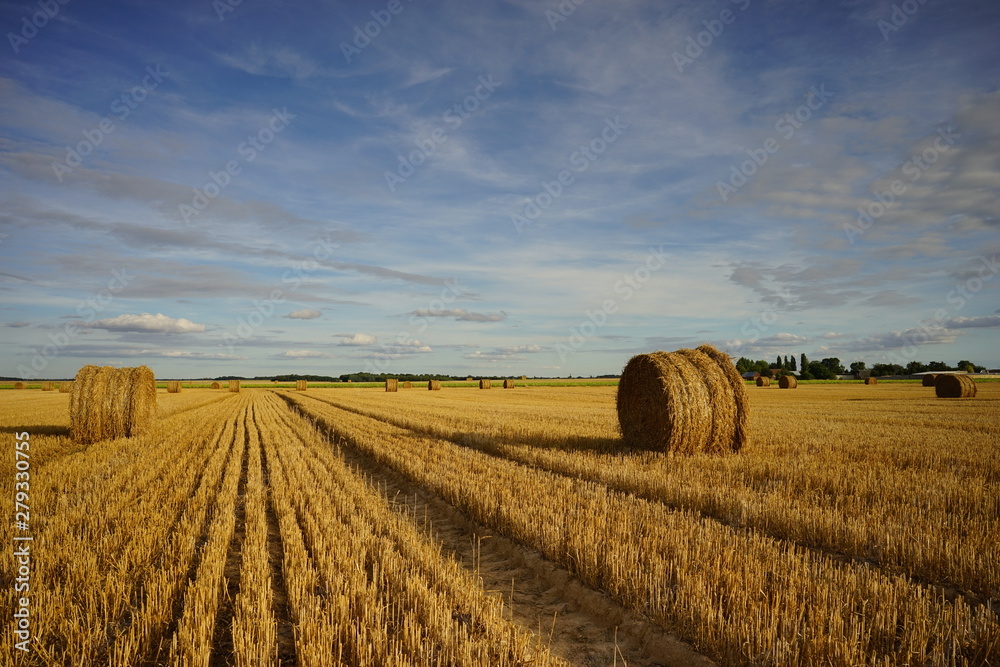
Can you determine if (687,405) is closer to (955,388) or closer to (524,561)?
(524,561)

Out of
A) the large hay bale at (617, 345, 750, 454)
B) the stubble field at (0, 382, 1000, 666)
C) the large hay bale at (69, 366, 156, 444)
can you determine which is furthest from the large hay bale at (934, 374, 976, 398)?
the large hay bale at (69, 366, 156, 444)

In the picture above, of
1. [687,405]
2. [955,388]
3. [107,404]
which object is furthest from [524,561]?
[955,388]

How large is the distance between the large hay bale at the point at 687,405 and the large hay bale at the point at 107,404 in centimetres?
1301

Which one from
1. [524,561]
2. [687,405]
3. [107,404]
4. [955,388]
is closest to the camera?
[524,561]

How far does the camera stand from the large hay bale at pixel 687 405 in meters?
11.1

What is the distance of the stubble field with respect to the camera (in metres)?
3.72

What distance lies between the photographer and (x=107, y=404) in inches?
576

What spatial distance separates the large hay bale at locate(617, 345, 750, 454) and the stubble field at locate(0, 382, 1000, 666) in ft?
2.06

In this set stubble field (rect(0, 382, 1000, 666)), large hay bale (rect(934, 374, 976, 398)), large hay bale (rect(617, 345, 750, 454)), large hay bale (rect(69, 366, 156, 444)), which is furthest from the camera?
large hay bale (rect(934, 374, 976, 398))

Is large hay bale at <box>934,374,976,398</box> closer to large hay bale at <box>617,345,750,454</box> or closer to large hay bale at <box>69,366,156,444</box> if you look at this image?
large hay bale at <box>617,345,750,454</box>

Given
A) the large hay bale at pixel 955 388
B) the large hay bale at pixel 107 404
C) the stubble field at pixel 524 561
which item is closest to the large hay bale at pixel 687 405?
the stubble field at pixel 524 561

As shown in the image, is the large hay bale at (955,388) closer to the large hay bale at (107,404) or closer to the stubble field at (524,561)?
the stubble field at (524,561)

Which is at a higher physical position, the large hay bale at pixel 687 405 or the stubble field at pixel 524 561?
the large hay bale at pixel 687 405

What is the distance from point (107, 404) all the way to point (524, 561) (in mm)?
13761
